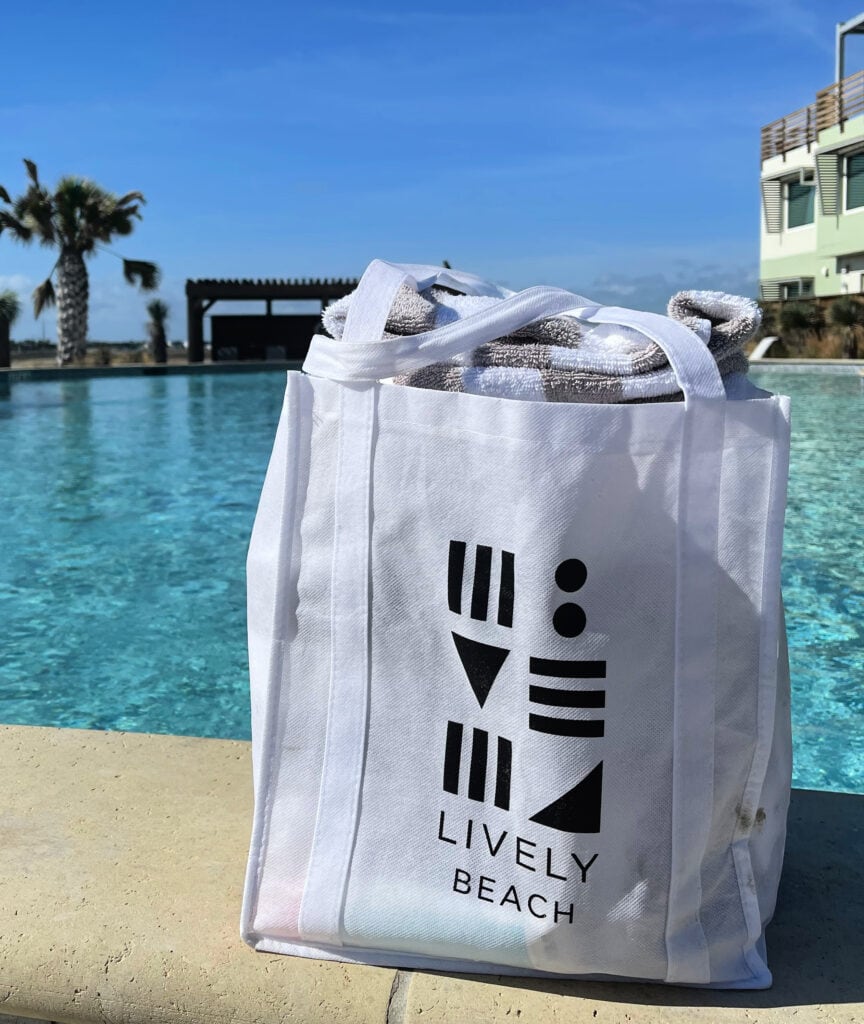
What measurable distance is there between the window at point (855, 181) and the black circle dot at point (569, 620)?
2692 cm

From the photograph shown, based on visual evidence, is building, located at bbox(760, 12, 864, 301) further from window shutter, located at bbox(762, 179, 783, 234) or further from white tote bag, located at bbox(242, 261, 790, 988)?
white tote bag, located at bbox(242, 261, 790, 988)

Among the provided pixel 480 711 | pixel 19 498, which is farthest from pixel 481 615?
pixel 19 498

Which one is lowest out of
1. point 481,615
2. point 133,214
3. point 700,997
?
point 700,997

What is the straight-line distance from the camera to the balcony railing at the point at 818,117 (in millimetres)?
24359

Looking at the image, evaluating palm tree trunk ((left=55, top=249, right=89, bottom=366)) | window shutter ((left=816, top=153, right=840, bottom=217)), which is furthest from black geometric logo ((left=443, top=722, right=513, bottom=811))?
window shutter ((left=816, top=153, right=840, bottom=217))

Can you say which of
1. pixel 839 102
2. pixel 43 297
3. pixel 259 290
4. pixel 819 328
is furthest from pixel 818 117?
pixel 43 297

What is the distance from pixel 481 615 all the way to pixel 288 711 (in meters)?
0.27

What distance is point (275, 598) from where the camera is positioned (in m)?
1.09

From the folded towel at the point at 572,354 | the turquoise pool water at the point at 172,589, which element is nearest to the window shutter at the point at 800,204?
the turquoise pool water at the point at 172,589

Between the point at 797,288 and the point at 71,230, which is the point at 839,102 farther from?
the point at 71,230

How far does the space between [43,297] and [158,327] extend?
3.09 metres

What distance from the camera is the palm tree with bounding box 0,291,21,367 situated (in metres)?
23.4

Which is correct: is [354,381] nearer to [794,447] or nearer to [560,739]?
[560,739]

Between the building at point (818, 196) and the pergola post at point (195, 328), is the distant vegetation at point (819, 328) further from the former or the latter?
the pergola post at point (195, 328)
